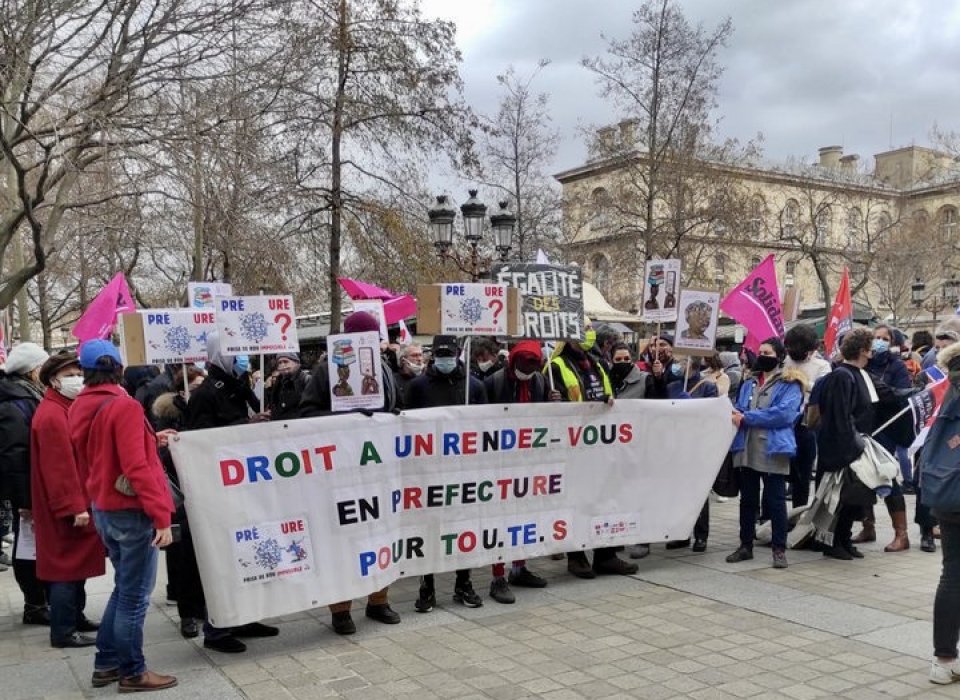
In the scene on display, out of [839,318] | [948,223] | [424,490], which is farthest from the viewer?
[948,223]

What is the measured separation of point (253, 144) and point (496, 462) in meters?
7.97

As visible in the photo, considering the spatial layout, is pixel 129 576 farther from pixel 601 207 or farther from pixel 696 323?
pixel 601 207

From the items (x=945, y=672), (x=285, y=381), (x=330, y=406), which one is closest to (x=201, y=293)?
(x=285, y=381)

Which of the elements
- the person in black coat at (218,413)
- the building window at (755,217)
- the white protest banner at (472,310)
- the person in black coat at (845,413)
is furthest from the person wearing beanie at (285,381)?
the building window at (755,217)

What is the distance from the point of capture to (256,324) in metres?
6.13

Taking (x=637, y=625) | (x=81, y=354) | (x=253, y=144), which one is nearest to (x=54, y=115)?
(x=253, y=144)

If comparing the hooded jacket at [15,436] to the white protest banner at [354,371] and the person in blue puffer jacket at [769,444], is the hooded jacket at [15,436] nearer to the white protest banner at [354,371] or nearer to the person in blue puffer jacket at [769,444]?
the white protest banner at [354,371]

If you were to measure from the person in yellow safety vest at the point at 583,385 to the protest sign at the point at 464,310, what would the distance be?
0.62 meters

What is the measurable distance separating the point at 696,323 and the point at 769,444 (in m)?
1.22

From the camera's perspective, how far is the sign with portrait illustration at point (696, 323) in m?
7.30

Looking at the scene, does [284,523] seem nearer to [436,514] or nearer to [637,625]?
[436,514]

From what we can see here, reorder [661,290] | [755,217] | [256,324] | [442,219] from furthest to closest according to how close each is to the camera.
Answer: [755,217]
[442,219]
[661,290]
[256,324]

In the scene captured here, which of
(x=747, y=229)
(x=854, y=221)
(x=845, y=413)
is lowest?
(x=845, y=413)

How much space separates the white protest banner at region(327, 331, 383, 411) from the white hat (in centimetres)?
202
